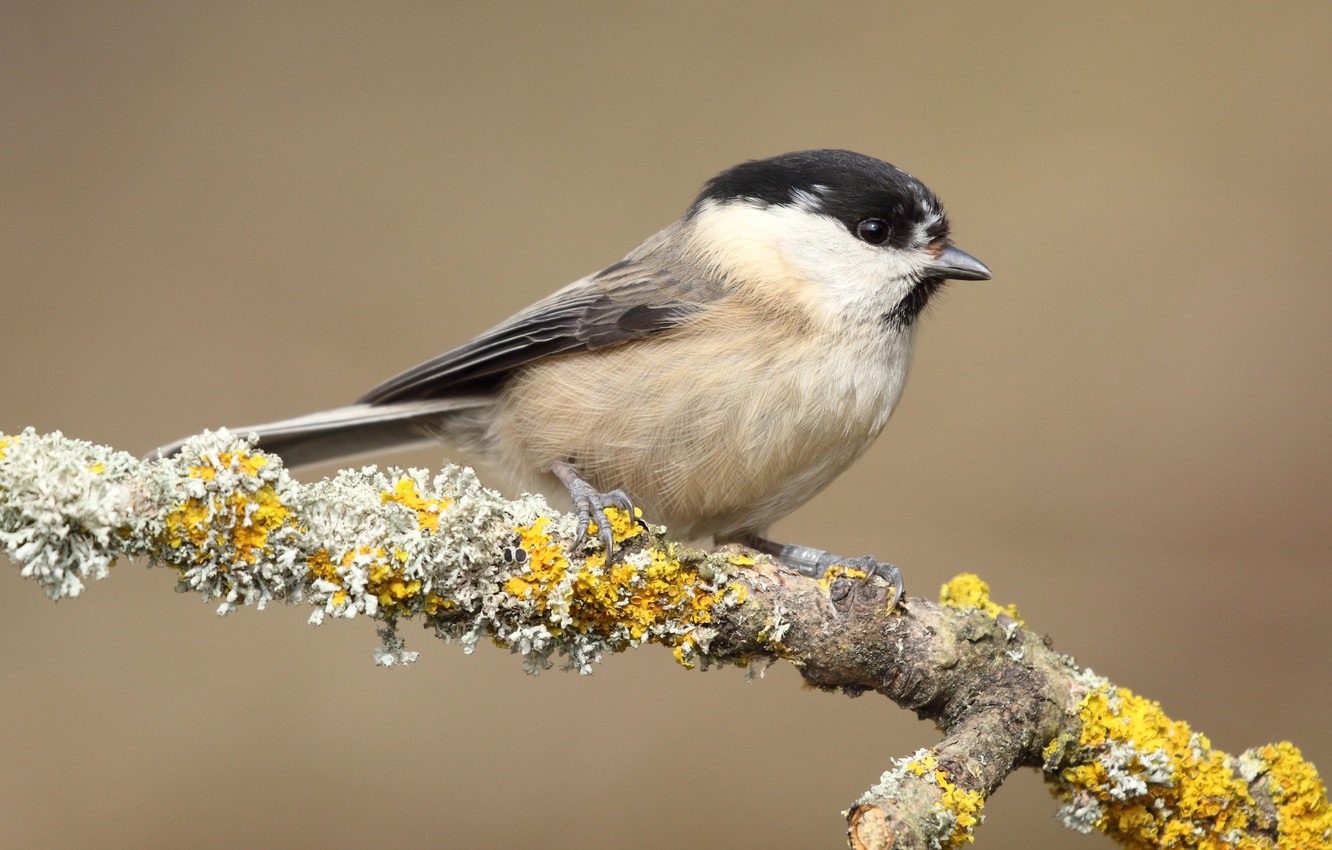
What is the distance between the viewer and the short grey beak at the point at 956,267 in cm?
209

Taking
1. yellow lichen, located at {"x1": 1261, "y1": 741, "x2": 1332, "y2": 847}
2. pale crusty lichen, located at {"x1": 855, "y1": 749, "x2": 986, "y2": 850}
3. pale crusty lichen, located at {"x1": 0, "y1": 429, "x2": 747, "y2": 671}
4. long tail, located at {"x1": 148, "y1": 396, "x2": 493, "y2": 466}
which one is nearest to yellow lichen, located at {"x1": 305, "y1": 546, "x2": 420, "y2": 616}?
pale crusty lichen, located at {"x1": 0, "y1": 429, "x2": 747, "y2": 671}

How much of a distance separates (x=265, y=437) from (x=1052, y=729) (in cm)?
149

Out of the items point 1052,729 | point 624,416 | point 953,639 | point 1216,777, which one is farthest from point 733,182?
point 1216,777

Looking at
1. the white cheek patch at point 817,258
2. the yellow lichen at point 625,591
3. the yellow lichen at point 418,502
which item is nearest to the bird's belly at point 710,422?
the white cheek patch at point 817,258

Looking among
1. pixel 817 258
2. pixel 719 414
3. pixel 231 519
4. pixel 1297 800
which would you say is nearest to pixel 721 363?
pixel 719 414

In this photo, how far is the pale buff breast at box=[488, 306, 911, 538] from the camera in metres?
1.93

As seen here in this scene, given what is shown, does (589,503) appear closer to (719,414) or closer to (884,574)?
(719,414)

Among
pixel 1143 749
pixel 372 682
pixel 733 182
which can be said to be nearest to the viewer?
pixel 1143 749

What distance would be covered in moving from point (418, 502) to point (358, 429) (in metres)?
0.95

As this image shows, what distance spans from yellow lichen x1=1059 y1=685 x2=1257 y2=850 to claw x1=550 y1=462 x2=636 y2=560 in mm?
747

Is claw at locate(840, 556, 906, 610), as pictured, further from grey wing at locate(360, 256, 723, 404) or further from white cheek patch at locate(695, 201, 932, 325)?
grey wing at locate(360, 256, 723, 404)

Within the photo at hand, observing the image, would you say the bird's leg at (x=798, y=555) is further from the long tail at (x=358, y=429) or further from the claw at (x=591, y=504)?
the long tail at (x=358, y=429)

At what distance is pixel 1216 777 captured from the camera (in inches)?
63.4

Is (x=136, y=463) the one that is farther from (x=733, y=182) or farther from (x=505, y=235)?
(x=505, y=235)
